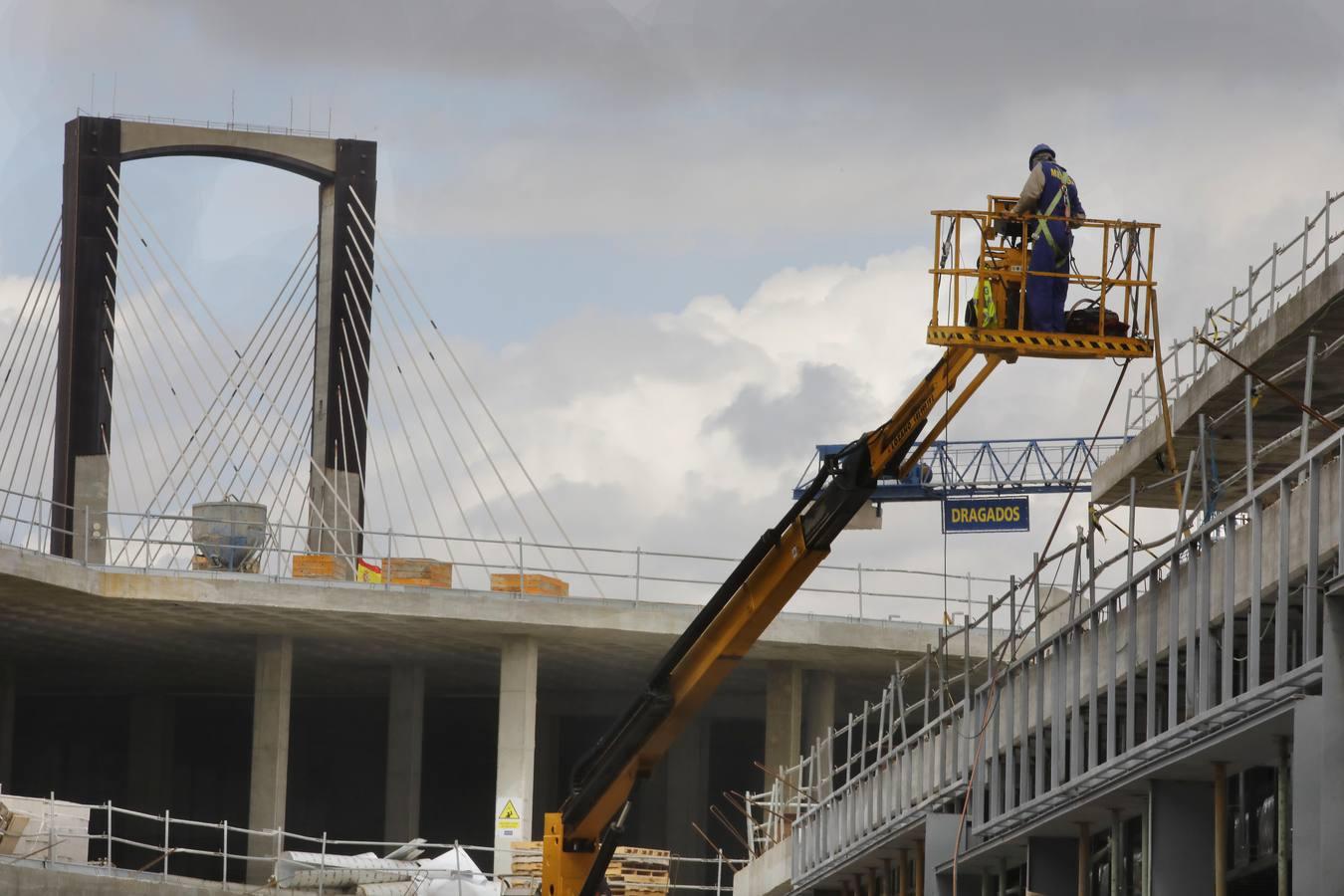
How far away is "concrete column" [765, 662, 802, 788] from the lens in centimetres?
4669

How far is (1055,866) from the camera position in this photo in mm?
20797

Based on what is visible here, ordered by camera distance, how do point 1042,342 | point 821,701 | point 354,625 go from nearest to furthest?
1. point 1042,342
2. point 354,625
3. point 821,701

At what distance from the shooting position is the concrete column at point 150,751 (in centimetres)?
5381

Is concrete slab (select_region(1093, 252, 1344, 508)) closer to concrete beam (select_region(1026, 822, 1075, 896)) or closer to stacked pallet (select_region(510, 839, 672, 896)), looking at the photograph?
concrete beam (select_region(1026, 822, 1075, 896))

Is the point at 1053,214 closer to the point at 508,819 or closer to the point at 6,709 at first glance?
the point at 508,819

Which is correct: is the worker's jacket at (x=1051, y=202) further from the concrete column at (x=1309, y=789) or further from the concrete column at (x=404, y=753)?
the concrete column at (x=404, y=753)

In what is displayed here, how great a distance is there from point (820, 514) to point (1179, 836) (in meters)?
5.31

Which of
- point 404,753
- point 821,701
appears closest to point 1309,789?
point 821,701

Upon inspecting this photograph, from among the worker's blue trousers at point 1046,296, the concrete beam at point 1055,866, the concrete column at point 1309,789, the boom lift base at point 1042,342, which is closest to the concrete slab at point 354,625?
the concrete beam at point 1055,866

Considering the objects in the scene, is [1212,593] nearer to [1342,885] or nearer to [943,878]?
[1342,885]

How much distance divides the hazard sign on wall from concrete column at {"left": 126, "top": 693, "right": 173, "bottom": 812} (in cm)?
1377

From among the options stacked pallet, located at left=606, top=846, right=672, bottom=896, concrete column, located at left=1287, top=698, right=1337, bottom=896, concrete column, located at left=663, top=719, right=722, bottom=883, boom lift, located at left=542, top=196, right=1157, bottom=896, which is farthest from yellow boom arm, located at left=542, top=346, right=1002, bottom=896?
concrete column, located at left=663, top=719, right=722, bottom=883

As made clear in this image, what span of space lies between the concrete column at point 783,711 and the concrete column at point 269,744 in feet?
33.5

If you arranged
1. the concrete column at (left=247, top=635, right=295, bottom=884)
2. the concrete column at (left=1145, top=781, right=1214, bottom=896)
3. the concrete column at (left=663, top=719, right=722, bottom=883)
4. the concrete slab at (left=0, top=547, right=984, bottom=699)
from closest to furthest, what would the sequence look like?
the concrete column at (left=1145, top=781, right=1214, bottom=896) → the concrete slab at (left=0, top=547, right=984, bottom=699) → the concrete column at (left=247, top=635, right=295, bottom=884) → the concrete column at (left=663, top=719, right=722, bottom=883)
